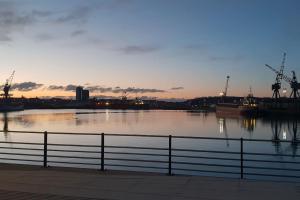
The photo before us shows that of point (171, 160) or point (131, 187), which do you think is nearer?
point (131, 187)

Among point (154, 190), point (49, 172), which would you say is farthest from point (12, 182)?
point (154, 190)

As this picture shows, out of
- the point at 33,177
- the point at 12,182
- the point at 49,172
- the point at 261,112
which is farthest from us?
the point at 261,112

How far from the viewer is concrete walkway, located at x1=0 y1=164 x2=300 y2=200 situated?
402 inches

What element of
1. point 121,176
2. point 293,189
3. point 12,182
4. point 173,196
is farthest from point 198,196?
point 12,182

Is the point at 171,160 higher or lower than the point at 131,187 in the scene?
lower

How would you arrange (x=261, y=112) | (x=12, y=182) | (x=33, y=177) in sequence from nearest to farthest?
(x=12, y=182)
(x=33, y=177)
(x=261, y=112)

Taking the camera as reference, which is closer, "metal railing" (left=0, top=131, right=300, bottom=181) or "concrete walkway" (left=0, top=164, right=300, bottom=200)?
"concrete walkway" (left=0, top=164, right=300, bottom=200)

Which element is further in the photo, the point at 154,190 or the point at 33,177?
the point at 33,177

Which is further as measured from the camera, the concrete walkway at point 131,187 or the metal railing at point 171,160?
the metal railing at point 171,160

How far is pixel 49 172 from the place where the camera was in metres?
13.8

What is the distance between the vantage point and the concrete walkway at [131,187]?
10.2 meters

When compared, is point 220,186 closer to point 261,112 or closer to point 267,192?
point 267,192

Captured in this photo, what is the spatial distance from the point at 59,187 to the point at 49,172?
2670 millimetres

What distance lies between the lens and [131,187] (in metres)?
11.3
